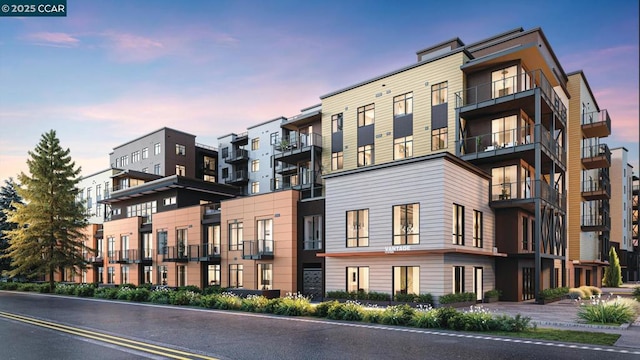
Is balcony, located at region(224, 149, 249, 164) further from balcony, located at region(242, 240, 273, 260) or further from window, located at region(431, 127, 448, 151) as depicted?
window, located at region(431, 127, 448, 151)

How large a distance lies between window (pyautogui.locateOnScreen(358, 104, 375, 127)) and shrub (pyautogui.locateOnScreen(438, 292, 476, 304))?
53.1ft

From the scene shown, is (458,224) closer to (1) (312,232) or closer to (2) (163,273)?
(1) (312,232)

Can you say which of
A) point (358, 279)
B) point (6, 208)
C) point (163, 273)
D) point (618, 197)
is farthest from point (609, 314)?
point (6, 208)

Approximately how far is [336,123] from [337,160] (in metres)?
3.20

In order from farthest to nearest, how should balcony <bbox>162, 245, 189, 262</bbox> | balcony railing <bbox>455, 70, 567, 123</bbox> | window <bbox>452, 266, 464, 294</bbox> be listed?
1. balcony <bbox>162, 245, 189, 262</bbox>
2. balcony railing <bbox>455, 70, 567, 123</bbox>
3. window <bbox>452, 266, 464, 294</bbox>

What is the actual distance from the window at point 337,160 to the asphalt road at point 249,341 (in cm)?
2043

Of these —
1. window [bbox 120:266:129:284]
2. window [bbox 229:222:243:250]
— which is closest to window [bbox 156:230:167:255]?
window [bbox 120:266:129:284]

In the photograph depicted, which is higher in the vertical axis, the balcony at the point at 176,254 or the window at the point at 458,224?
the window at the point at 458,224

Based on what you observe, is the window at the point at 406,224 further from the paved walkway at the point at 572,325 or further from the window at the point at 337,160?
the window at the point at 337,160

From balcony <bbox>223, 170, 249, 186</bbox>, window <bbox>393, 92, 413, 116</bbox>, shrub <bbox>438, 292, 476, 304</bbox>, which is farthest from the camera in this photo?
balcony <bbox>223, 170, 249, 186</bbox>

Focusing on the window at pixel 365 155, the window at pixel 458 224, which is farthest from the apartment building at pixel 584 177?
the window at pixel 458 224

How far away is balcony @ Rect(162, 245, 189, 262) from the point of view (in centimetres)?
4034

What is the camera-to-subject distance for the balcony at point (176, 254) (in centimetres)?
4034

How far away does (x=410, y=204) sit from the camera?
25.7 m
